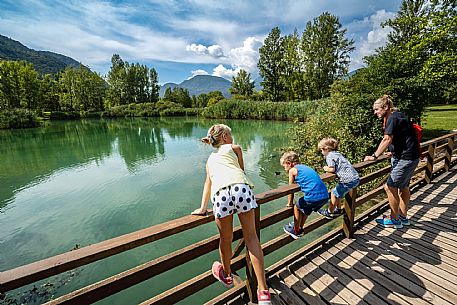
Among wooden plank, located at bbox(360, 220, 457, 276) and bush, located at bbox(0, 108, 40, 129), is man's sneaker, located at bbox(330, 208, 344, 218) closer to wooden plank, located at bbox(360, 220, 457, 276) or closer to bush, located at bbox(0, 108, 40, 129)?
wooden plank, located at bbox(360, 220, 457, 276)

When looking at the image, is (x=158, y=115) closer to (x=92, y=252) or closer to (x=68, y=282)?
(x=68, y=282)

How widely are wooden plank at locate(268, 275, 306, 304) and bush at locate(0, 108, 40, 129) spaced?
43.6 m

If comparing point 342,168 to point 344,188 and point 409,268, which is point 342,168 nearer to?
point 344,188

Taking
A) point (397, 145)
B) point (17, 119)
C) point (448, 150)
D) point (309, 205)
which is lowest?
point (17, 119)

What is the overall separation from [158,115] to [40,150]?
124ft

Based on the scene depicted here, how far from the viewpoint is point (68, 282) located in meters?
4.88

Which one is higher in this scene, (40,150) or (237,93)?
(237,93)

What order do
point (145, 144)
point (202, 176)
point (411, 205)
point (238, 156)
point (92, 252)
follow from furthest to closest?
1. point (145, 144)
2. point (202, 176)
3. point (411, 205)
4. point (238, 156)
5. point (92, 252)

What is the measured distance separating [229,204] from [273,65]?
4230 cm

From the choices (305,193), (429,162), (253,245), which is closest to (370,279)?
(305,193)

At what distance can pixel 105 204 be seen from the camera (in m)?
8.56

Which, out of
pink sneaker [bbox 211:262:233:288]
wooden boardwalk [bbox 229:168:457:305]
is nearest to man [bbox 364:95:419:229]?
wooden boardwalk [bbox 229:168:457:305]

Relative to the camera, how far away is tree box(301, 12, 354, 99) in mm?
32281

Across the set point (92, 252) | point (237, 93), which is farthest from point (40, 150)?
point (237, 93)
